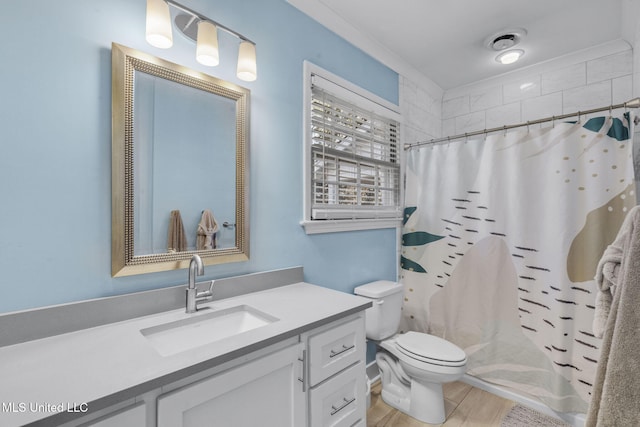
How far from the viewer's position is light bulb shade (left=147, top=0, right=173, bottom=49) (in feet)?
3.60

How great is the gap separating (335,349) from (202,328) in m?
0.54

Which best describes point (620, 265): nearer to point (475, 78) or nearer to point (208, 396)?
point (208, 396)

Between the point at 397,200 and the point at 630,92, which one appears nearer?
the point at 630,92

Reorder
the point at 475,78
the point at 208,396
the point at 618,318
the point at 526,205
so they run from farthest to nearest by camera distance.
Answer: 1. the point at 475,78
2. the point at 526,205
3. the point at 618,318
4. the point at 208,396

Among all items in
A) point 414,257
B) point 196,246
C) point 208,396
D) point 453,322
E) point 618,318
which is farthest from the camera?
point 414,257

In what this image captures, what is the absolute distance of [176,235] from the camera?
4.23ft

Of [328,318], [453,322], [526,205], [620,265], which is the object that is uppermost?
[526,205]

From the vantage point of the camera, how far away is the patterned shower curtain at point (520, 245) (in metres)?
1.73

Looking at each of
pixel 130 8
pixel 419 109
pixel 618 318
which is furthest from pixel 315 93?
pixel 618 318

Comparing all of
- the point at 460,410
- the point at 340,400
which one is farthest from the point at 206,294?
the point at 460,410

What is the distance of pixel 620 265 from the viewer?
1.04m

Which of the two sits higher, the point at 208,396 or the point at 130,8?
the point at 130,8

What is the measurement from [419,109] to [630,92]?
1404mm

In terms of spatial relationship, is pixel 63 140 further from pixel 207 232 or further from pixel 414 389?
pixel 414 389
